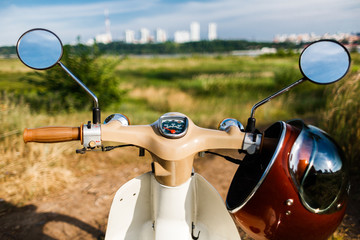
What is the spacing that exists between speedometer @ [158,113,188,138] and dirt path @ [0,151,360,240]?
200 cm

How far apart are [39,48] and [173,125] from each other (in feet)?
2.52

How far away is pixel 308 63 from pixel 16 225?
295 cm

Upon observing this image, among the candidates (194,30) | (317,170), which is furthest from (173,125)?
(194,30)

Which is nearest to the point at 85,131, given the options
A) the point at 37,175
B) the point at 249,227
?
the point at 249,227

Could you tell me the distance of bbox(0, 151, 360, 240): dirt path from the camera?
264 centimetres

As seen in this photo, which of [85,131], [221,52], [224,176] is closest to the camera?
[85,131]

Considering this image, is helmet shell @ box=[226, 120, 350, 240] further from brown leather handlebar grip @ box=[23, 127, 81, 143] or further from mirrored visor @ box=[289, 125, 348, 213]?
brown leather handlebar grip @ box=[23, 127, 81, 143]

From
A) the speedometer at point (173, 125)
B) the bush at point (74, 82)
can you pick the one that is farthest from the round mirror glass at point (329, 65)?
the bush at point (74, 82)

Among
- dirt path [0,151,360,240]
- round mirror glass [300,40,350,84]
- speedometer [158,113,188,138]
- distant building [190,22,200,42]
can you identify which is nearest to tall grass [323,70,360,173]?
dirt path [0,151,360,240]

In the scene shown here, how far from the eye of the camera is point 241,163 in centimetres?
133

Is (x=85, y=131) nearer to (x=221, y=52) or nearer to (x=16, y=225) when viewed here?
(x=16, y=225)

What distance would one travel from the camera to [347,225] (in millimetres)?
2727

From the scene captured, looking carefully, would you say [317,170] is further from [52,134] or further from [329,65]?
[52,134]

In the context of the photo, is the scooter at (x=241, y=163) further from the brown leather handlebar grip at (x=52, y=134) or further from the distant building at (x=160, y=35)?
the distant building at (x=160, y=35)
